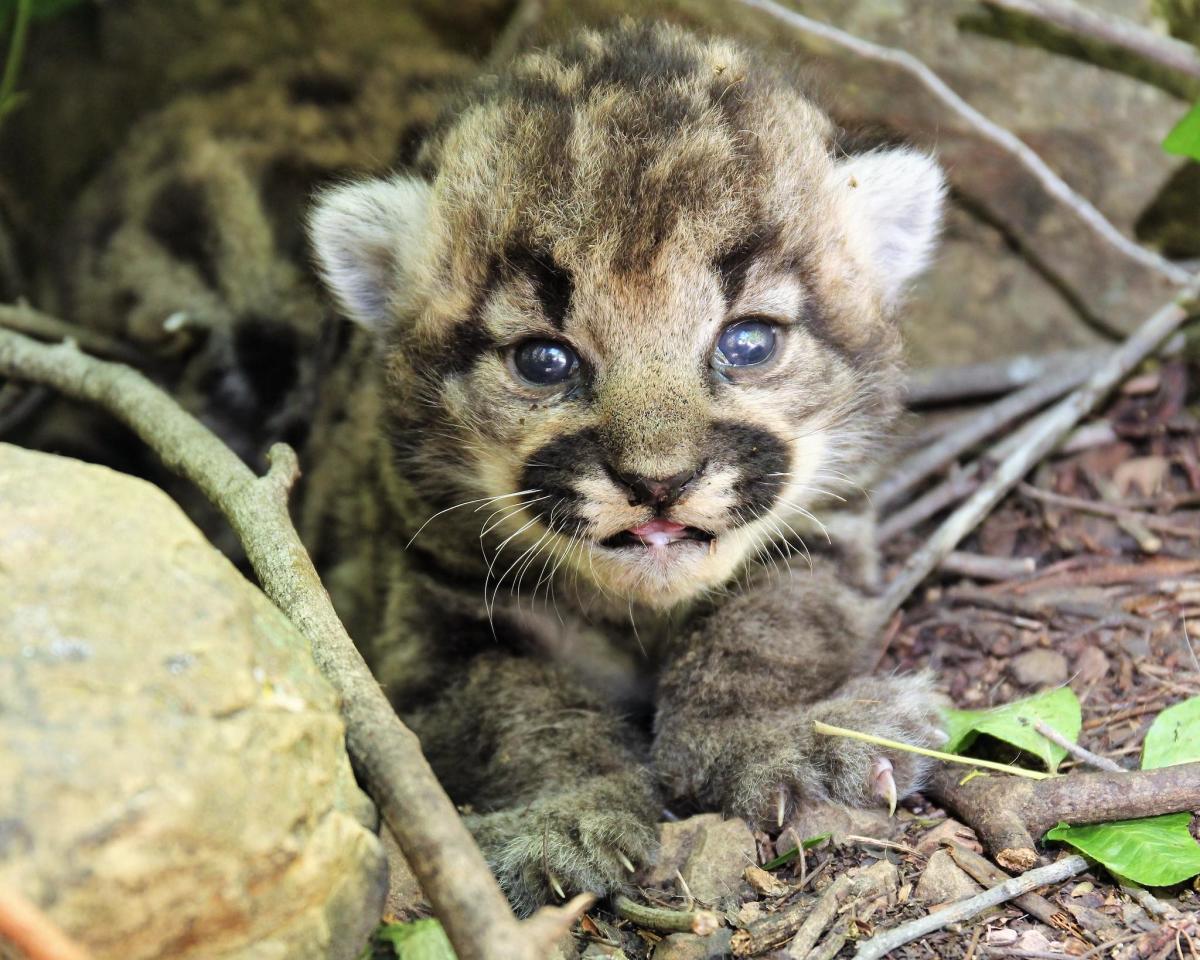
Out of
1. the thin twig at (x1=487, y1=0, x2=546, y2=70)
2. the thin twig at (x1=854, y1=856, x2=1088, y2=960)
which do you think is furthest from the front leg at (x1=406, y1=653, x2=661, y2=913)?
the thin twig at (x1=487, y1=0, x2=546, y2=70)

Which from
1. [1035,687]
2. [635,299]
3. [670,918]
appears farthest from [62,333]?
[1035,687]

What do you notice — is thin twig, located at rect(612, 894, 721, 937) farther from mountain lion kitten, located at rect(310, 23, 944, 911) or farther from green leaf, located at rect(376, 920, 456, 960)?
green leaf, located at rect(376, 920, 456, 960)

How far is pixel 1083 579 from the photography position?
13.0 ft

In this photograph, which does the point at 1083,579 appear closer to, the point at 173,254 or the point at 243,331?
the point at 243,331

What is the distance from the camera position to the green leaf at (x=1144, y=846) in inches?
103

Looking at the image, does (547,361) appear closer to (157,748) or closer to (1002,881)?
(157,748)

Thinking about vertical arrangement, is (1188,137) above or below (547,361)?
above

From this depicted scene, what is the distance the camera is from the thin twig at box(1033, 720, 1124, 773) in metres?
2.94

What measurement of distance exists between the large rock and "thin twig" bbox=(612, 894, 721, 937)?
76cm

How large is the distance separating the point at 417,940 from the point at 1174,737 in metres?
1.92

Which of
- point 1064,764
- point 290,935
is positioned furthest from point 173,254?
point 1064,764

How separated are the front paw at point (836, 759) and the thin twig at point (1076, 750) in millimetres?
254

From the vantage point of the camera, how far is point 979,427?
4586 mm

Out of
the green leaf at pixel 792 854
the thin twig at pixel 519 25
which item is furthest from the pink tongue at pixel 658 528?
the thin twig at pixel 519 25
